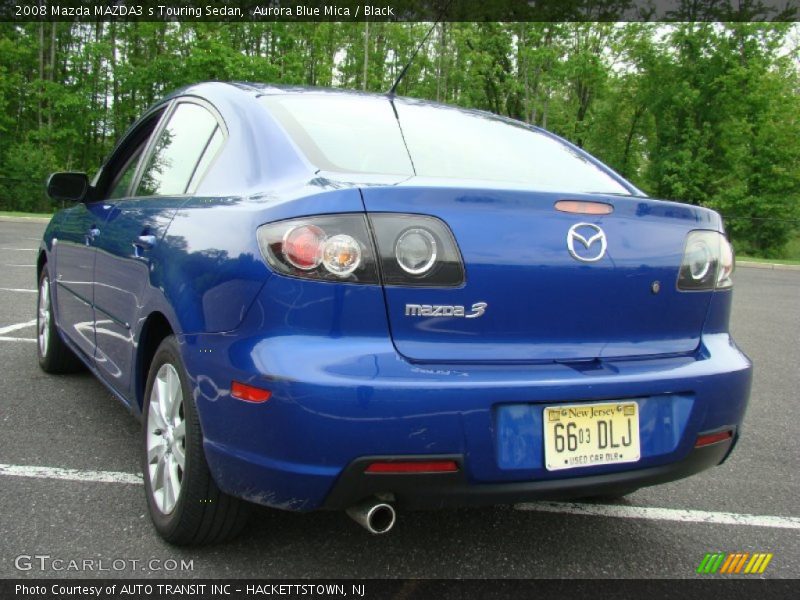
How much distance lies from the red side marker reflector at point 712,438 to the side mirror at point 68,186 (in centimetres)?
302

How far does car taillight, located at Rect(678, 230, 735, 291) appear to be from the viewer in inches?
85.9

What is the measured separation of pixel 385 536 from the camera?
246cm

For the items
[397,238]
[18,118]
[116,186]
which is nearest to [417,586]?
[397,238]

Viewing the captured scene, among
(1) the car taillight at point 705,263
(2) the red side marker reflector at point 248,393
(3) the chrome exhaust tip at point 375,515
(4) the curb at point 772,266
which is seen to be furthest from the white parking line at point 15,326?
(4) the curb at point 772,266

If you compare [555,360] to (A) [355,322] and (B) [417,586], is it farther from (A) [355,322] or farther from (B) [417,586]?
(B) [417,586]

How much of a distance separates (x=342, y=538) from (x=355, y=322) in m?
0.97

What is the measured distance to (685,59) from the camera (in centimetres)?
2995

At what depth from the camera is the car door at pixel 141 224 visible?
8.31ft

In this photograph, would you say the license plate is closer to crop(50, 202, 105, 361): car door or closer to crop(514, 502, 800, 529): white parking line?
crop(514, 502, 800, 529): white parking line

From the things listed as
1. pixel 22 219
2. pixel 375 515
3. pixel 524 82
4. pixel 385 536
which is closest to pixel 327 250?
pixel 375 515

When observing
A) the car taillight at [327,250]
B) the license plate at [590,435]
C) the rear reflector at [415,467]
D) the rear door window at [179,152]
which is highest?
the rear door window at [179,152]

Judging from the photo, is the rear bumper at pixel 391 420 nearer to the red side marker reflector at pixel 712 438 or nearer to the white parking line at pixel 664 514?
the red side marker reflector at pixel 712 438

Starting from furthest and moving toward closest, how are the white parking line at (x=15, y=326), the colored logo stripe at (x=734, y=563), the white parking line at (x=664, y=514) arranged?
the white parking line at (x=15, y=326) < the white parking line at (x=664, y=514) < the colored logo stripe at (x=734, y=563)

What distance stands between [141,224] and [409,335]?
4.41ft
